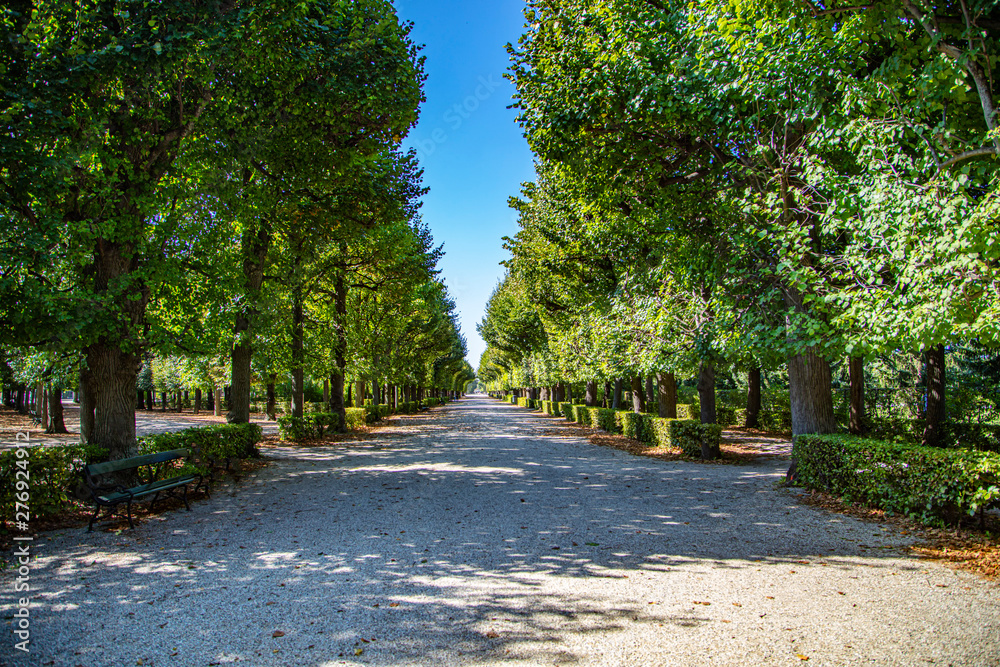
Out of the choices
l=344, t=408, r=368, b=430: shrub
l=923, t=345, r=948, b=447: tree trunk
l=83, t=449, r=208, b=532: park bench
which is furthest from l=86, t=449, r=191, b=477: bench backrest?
l=923, t=345, r=948, b=447: tree trunk

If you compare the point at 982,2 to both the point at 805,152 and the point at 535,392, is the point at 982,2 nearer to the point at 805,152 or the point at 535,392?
the point at 805,152

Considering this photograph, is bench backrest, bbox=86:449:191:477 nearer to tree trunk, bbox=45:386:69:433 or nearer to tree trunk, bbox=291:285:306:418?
tree trunk, bbox=291:285:306:418

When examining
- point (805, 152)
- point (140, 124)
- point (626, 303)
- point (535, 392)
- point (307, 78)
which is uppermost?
point (307, 78)

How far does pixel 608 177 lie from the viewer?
35.1 feet

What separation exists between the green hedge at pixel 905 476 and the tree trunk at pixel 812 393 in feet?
2.41

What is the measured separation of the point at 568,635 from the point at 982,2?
6758 millimetres

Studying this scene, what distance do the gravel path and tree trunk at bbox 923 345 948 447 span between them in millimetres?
6900

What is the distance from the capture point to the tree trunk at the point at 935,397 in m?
12.1

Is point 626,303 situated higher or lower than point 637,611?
higher

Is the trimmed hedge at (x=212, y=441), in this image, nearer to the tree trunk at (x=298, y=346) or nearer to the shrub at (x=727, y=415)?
the tree trunk at (x=298, y=346)

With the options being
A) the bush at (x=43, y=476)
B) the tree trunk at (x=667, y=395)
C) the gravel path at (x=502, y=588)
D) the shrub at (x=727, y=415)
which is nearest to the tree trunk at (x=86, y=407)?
the bush at (x=43, y=476)

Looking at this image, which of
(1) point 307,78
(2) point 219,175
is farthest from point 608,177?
(2) point 219,175

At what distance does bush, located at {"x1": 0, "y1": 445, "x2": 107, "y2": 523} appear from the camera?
255 inches

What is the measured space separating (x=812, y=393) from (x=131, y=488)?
11758mm
